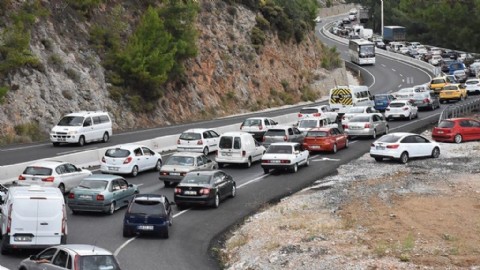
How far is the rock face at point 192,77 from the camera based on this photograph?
5275cm

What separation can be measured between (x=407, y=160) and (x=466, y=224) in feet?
46.2

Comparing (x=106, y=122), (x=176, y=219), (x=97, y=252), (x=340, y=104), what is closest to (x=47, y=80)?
(x=106, y=122)

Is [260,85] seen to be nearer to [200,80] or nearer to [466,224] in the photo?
[200,80]

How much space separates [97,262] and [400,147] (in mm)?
24573

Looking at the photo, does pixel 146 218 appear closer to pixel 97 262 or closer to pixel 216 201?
pixel 216 201

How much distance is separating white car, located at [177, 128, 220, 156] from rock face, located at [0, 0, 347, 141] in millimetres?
12628

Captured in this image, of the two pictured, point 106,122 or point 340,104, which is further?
point 340,104

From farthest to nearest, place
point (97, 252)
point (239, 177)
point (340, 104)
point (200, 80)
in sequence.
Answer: point (200, 80)
point (340, 104)
point (239, 177)
point (97, 252)

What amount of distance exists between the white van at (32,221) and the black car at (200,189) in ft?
24.0

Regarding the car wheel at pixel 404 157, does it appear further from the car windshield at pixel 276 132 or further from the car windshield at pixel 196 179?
the car windshield at pixel 196 179

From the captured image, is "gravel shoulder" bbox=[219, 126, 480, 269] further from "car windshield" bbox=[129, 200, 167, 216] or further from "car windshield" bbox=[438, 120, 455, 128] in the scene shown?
"car windshield" bbox=[438, 120, 455, 128]

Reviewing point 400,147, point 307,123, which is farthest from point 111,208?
point 307,123

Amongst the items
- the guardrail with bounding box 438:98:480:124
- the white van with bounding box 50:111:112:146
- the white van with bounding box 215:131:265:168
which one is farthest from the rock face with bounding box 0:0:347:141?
the guardrail with bounding box 438:98:480:124

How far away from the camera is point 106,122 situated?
153 ft
